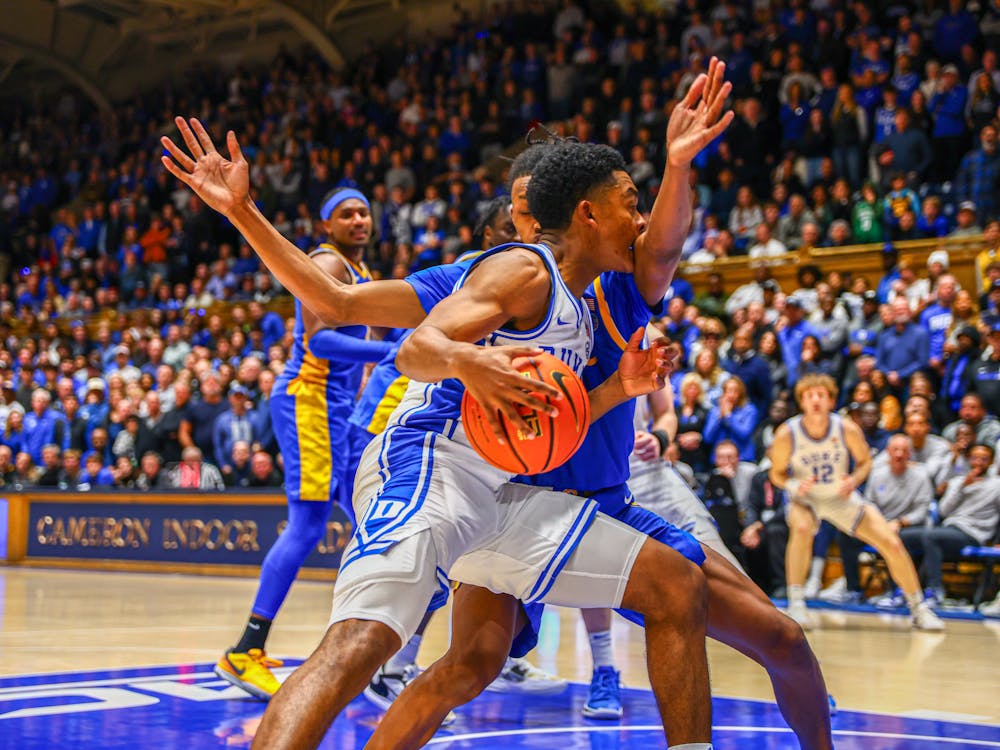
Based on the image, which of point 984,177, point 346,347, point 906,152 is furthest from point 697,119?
point 906,152

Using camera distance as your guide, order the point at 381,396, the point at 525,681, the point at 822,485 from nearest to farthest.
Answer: the point at 381,396
the point at 525,681
the point at 822,485

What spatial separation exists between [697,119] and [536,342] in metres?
0.68

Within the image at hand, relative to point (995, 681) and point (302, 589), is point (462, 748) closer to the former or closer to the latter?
point (995, 681)

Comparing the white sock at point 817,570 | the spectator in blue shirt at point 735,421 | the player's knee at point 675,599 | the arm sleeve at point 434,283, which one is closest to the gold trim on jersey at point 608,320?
the arm sleeve at point 434,283

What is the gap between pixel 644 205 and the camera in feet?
31.1

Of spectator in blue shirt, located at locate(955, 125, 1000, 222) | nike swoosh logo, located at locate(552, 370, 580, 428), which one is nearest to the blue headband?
nike swoosh logo, located at locate(552, 370, 580, 428)

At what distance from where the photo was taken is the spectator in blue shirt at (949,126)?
1191 centimetres

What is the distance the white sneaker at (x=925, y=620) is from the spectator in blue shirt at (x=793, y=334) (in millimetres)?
2890

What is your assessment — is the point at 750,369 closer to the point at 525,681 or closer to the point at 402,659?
the point at 525,681

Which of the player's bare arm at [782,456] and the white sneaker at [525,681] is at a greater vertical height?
the player's bare arm at [782,456]

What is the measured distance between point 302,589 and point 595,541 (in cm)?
798

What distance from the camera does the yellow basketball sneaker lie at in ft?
15.7

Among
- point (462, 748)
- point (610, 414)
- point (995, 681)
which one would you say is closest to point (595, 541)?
point (610, 414)

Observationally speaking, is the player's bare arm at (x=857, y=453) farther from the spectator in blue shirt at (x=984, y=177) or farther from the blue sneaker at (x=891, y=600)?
the spectator in blue shirt at (x=984, y=177)
